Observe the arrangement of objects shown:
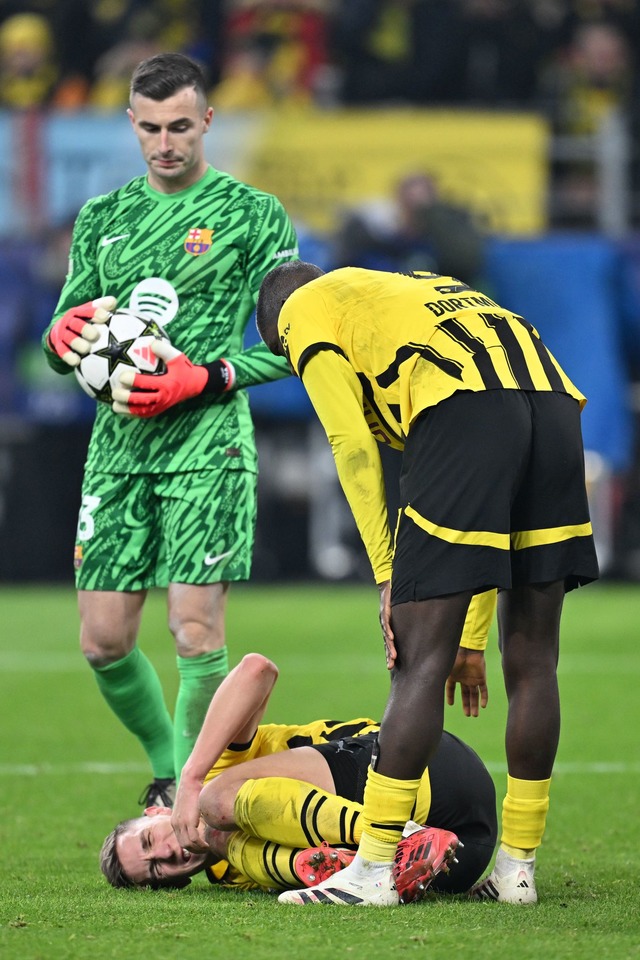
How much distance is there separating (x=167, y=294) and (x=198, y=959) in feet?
8.04

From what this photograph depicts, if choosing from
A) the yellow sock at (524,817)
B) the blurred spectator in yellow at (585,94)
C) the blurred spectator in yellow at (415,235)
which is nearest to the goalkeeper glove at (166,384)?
the yellow sock at (524,817)

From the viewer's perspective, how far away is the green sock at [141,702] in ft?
17.2

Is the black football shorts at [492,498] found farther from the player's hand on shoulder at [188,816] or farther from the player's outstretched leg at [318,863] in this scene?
the player's hand on shoulder at [188,816]

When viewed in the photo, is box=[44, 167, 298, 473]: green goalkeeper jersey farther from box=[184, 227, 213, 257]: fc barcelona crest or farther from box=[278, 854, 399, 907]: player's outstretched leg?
box=[278, 854, 399, 907]: player's outstretched leg

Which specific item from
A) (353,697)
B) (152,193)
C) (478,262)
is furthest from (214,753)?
(478,262)

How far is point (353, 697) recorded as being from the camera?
329 inches

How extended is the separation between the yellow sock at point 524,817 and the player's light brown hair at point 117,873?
95 cm

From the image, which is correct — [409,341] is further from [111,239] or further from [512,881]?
[111,239]

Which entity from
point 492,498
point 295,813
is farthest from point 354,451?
point 295,813

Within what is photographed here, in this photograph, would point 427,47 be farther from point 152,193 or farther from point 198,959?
point 198,959

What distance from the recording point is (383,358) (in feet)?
13.1

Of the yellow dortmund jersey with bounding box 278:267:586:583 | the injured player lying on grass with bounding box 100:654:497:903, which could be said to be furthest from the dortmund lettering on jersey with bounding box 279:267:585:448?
the injured player lying on grass with bounding box 100:654:497:903

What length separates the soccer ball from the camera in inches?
197

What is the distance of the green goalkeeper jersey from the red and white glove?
0.29 feet
